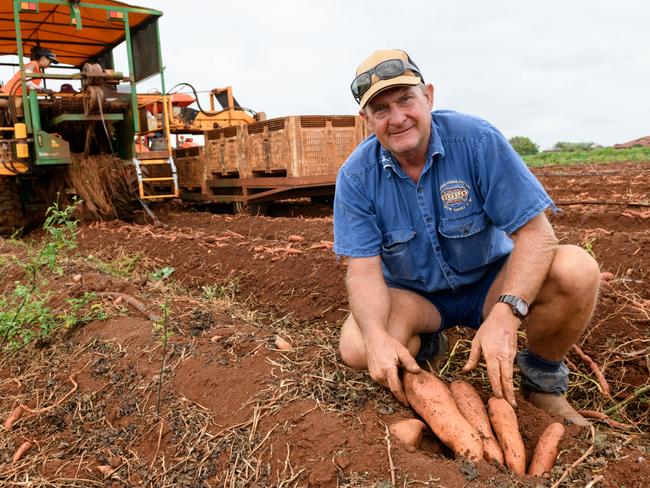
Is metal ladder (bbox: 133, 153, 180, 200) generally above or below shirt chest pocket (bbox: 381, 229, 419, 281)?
above

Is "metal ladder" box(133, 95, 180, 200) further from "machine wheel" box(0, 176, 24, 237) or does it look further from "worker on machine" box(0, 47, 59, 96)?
"machine wheel" box(0, 176, 24, 237)

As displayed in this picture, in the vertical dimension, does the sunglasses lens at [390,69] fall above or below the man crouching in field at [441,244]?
above

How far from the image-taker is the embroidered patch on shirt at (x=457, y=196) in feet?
8.72

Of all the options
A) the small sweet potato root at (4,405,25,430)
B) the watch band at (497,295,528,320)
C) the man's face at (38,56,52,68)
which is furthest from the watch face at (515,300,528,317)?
the man's face at (38,56,52,68)

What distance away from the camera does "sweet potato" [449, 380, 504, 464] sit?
6.63 feet

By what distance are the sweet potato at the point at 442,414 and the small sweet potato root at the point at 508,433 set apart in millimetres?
93

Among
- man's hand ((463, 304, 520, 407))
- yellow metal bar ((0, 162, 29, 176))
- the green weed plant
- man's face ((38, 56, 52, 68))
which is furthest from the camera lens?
man's face ((38, 56, 52, 68))

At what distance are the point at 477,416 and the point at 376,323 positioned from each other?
57 centimetres

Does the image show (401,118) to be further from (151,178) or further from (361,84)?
(151,178)

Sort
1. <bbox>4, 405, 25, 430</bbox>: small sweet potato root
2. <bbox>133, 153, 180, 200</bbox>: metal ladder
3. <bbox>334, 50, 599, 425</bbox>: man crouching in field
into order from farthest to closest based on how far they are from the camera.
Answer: <bbox>133, 153, 180, 200</bbox>: metal ladder → <bbox>4, 405, 25, 430</bbox>: small sweet potato root → <bbox>334, 50, 599, 425</bbox>: man crouching in field

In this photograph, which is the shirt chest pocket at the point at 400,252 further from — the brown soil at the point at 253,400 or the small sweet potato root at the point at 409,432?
the small sweet potato root at the point at 409,432

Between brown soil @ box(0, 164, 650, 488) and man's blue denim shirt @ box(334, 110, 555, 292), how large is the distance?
23.6 inches

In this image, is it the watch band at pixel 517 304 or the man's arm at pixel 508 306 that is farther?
the watch band at pixel 517 304

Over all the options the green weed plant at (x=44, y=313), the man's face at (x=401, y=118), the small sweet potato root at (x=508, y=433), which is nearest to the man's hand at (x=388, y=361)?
the small sweet potato root at (x=508, y=433)
